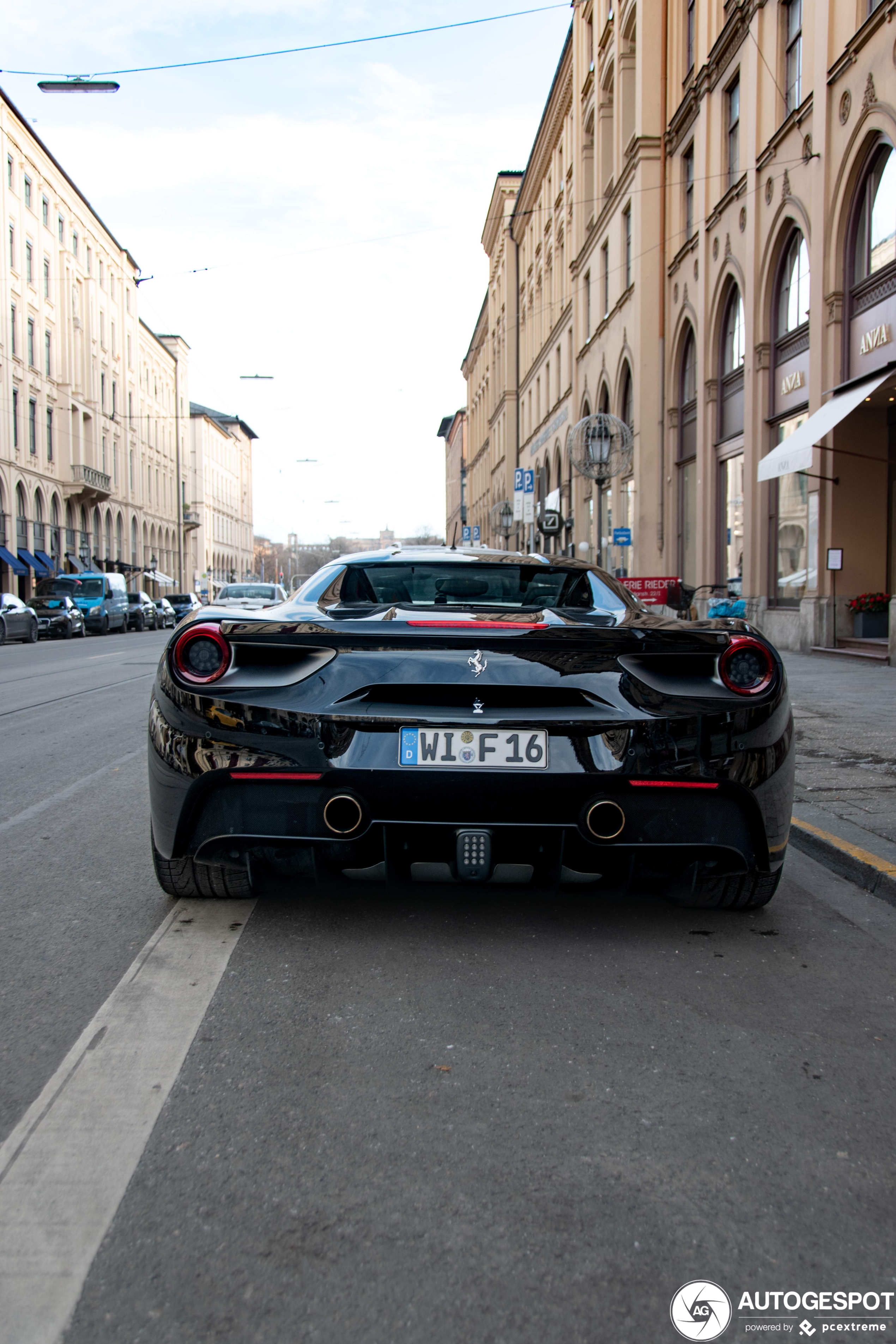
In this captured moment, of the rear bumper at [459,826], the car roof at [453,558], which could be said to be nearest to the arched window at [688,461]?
the car roof at [453,558]

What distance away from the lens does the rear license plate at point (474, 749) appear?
3.11 metres

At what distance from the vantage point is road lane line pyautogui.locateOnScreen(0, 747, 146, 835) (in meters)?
5.36

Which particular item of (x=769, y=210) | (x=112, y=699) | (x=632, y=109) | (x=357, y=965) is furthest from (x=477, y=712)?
Result: (x=632, y=109)

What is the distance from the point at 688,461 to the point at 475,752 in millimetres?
23144

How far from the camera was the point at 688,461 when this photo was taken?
25.0 meters

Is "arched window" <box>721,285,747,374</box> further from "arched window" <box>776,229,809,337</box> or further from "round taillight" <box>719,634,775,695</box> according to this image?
"round taillight" <box>719,634,775,695</box>

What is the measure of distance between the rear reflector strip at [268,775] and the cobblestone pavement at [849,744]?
286 cm

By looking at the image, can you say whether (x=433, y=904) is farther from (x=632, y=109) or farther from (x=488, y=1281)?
(x=632, y=109)

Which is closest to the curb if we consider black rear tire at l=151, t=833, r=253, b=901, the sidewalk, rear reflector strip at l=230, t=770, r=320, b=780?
the sidewalk

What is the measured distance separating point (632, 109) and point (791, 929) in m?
29.6

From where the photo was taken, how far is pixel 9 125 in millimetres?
44156

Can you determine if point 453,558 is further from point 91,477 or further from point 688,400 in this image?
point 91,477

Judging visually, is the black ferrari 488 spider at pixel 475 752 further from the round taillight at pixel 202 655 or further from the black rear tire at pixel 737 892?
the black rear tire at pixel 737 892

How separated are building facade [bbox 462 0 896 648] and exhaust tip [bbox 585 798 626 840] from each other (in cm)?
1240
